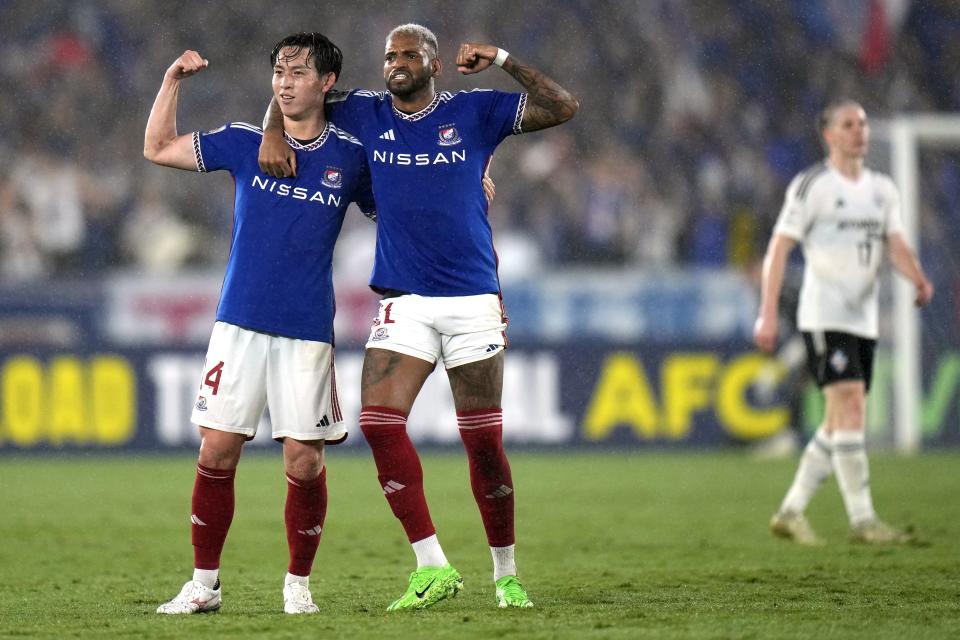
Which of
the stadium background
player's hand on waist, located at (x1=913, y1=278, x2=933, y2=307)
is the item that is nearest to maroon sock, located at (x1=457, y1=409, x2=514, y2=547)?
player's hand on waist, located at (x1=913, y1=278, x2=933, y2=307)

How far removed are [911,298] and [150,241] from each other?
761 cm

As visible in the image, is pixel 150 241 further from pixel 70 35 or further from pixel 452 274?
pixel 452 274

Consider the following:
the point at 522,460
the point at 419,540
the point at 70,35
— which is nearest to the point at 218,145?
the point at 419,540

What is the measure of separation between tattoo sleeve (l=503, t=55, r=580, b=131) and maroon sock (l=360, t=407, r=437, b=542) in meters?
1.20

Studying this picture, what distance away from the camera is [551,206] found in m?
15.8

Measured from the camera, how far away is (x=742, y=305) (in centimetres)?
1439

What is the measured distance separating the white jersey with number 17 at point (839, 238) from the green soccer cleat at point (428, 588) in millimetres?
3487

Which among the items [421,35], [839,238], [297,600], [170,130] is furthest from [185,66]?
[839,238]

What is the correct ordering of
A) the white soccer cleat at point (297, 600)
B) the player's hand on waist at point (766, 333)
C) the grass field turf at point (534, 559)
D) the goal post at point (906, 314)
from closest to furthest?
1. the grass field turf at point (534, 559)
2. the white soccer cleat at point (297, 600)
3. the player's hand on waist at point (766, 333)
4. the goal post at point (906, 314)

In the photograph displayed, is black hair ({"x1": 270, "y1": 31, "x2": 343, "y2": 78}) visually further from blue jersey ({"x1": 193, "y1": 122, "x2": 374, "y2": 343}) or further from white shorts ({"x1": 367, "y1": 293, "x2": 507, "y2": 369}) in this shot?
white shorts ({"x1": 367, "y1": 293, "x2": 507, "y2": 369})

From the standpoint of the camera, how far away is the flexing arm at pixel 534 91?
536cm

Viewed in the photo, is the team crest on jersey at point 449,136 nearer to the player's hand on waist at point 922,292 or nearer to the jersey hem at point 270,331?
the jersey hem at point 270,331

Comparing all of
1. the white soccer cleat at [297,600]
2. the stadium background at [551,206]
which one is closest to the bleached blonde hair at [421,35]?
the white soccer cleat at [297,600]

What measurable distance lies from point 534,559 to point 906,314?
801cm
